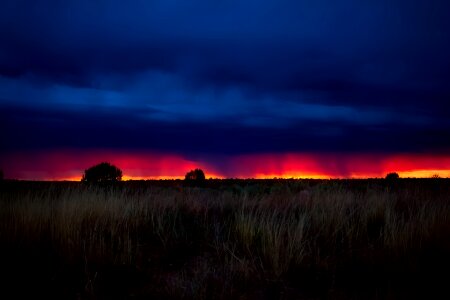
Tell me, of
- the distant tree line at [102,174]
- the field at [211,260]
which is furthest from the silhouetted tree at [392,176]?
the field at [211,260]

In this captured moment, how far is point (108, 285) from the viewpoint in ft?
17.6

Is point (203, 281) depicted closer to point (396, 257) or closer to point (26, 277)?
point (26, 277)

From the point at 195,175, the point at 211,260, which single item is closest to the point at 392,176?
the point at 195,175

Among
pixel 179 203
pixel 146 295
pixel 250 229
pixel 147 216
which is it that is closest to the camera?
pixel 146 295

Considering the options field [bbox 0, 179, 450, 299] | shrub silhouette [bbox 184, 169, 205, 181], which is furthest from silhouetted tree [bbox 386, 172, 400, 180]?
field [bbox 0, 179, 450, 299]

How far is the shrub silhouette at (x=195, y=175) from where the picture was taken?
27.4 meters

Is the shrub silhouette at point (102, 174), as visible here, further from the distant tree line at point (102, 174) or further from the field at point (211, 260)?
the field at point (211, 260)

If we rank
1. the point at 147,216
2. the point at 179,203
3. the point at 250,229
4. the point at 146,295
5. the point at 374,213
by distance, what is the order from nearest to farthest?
the point at 146,295 → the point at 250,229 → the point at 147,216 → the point at 374,213 → the point at 179,203

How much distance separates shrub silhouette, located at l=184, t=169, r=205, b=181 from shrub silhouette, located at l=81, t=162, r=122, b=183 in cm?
514

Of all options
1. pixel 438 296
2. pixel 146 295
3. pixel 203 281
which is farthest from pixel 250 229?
pixel 438 296

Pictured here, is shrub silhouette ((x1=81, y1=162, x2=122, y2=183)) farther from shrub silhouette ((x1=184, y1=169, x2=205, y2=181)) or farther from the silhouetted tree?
the silhouetted tree

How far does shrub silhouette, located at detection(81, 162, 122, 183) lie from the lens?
2271 cm

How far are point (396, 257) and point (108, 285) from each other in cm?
379

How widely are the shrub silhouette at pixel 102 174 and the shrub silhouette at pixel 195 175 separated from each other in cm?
514
